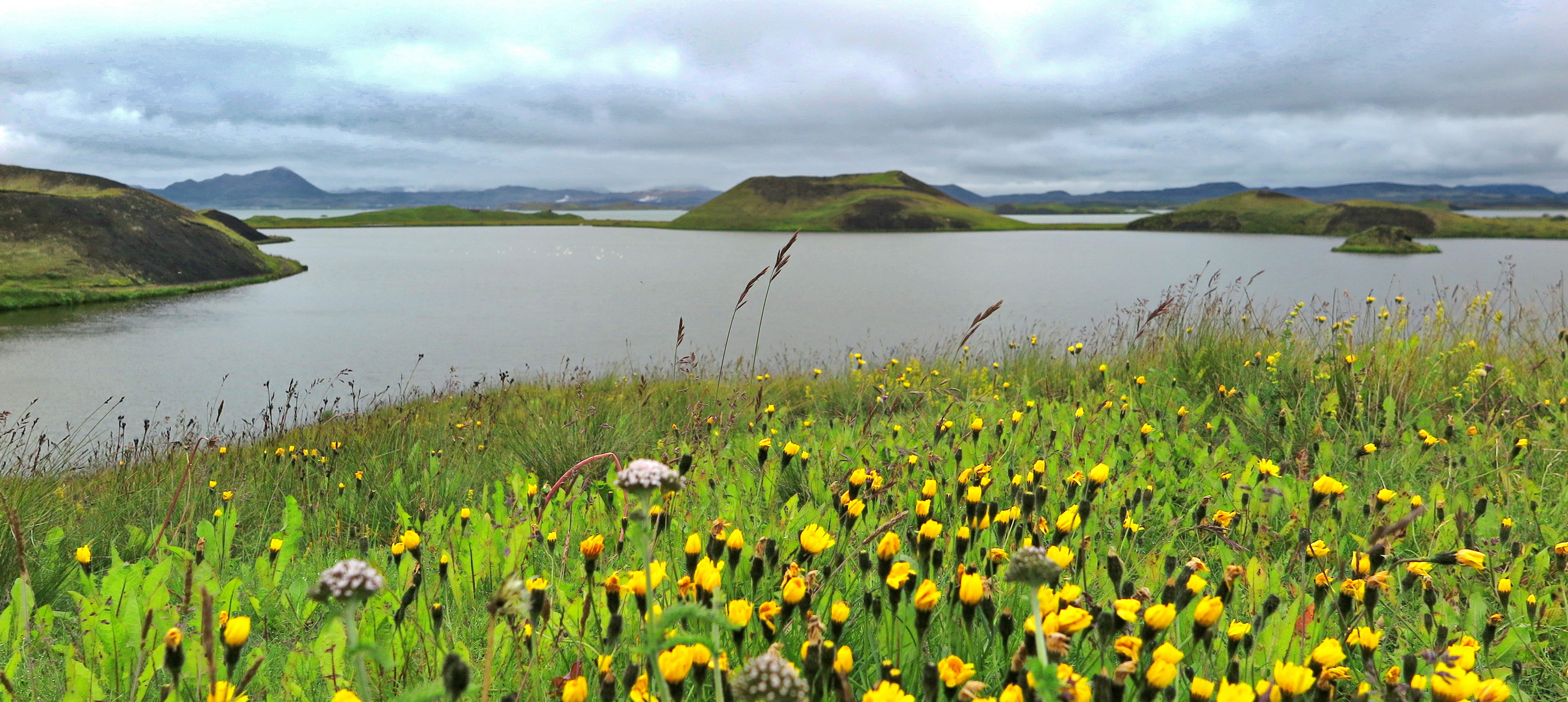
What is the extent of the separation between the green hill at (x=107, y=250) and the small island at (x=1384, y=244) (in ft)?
183

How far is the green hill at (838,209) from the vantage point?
10100 cm

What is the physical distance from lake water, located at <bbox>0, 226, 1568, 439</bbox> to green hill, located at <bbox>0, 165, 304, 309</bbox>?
1.48 m

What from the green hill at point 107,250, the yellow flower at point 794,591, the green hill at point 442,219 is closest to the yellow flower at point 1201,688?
the yellow flower at point 794,591

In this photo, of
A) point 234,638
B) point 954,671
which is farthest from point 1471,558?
point 234,638

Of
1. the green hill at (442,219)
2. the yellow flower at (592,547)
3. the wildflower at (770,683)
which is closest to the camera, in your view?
the wildflower at (770,683)

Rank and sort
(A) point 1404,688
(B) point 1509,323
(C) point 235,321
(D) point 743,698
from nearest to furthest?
(D) point 743,698
(A) point 1404,688
(B) point 1509,323
(C) point 235,321

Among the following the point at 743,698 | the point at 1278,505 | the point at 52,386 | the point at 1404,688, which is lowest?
the point at 52,386

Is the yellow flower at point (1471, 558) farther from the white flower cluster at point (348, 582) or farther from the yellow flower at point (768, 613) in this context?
the white flower cluster at point (348, 582)

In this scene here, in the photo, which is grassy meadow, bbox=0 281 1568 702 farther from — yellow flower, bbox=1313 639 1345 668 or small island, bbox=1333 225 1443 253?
small island, bbox=1333 225 1443 253

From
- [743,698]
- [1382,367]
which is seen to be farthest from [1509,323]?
[743,698]

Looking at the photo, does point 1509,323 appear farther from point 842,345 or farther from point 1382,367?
point 842,345

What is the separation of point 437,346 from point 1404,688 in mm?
15197

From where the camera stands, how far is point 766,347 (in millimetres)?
14219

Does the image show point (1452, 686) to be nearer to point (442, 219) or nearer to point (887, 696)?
point (887, 696)
